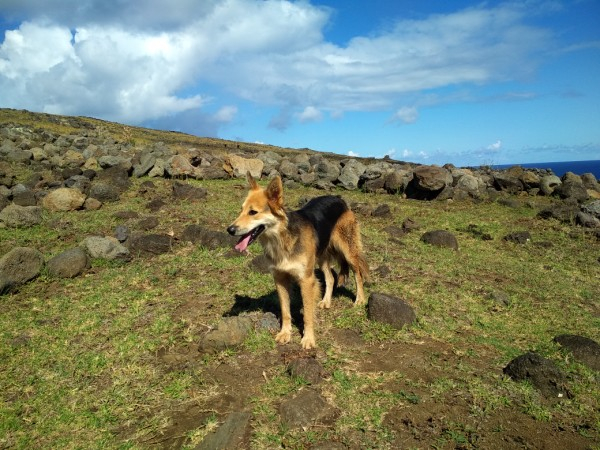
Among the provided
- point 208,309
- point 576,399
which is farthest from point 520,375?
point 208,309

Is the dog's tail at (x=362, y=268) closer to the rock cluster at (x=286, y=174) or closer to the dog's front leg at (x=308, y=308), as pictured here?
the dog's front leg at (x=308, y=308)

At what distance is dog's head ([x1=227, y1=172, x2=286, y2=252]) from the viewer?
5.26 m

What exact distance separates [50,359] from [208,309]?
7.26ft

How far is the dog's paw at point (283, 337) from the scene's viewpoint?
5.88 meters

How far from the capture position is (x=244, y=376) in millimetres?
5152

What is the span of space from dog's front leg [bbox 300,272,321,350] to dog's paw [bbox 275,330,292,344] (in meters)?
0.22

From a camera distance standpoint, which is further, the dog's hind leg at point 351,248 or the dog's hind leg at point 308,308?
the dog's hind leg at point 351,248

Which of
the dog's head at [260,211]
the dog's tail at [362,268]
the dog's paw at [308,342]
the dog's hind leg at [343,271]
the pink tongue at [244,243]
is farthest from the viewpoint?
the dog's hind leg at [343,271]

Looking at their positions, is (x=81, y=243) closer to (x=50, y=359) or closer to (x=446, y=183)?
(x=50, y=359)

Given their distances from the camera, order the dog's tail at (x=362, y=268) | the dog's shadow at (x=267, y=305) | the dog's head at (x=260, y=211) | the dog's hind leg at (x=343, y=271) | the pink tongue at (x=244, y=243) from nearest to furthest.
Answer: the pink tongue at (x=244, y=243) < the dog's head at (x=260, y=211) < the dog's shadow at (x=267, y=305) < the dog's tail at (x=362, y=268) < the dog's hind leg at (x=343, y=271)

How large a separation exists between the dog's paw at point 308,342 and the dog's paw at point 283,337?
22cm

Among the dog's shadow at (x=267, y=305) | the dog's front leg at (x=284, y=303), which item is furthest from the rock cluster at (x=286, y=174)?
the dog's front leg at (x=284, y=303)

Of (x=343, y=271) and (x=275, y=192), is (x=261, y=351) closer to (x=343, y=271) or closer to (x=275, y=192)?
(x=275, y=192)

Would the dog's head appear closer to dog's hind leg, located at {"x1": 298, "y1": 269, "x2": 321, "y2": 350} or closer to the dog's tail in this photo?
dog's hind leg, located at {"x1": 298, "y1": 269, "x2": 321, "y2": 350}
